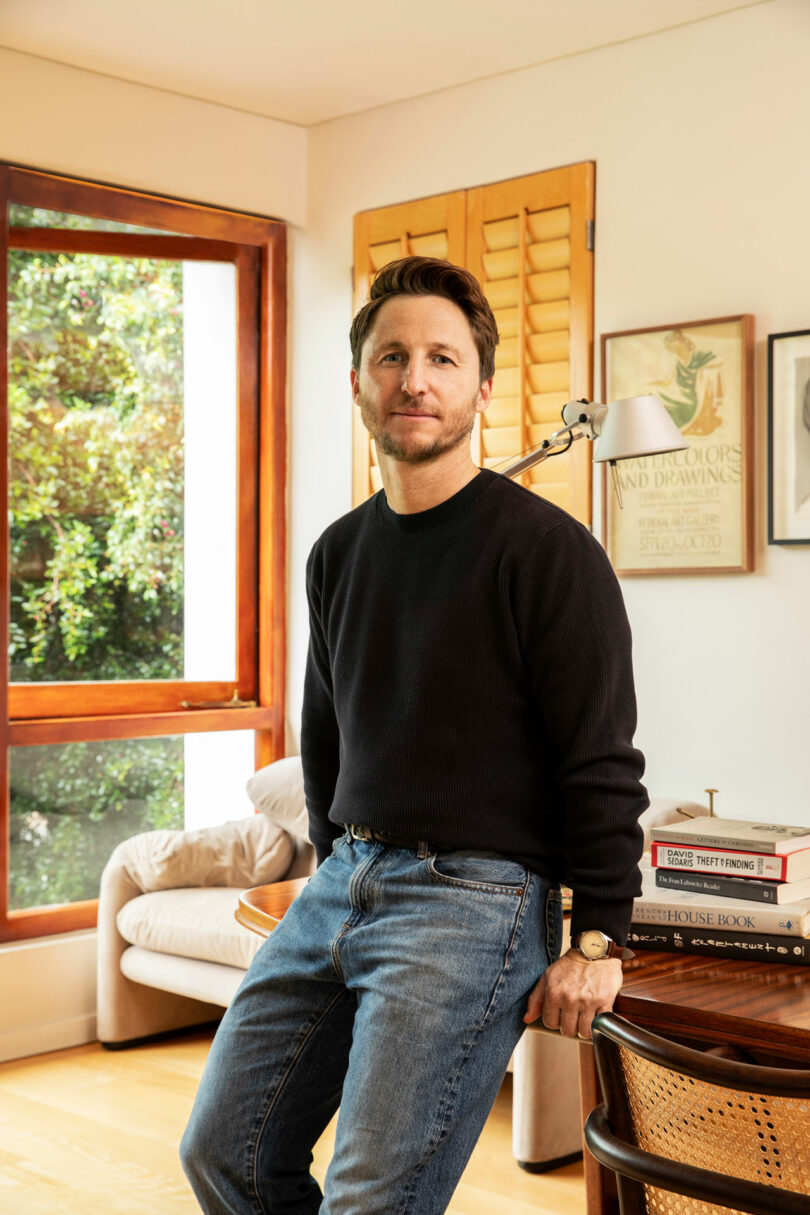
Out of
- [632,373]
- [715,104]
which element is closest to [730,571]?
[632,373]

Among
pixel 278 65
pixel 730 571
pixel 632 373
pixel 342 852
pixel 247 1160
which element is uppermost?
pixel 278 65

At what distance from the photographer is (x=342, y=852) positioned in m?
1.63

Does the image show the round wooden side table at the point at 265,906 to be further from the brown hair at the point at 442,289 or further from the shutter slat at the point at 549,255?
the shutter slat at the point at 549,255

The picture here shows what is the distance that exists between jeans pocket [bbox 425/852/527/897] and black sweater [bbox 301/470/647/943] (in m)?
0.02

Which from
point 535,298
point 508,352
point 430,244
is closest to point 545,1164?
point 508,352

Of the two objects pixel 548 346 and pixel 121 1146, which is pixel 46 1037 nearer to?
pixel 121 1146

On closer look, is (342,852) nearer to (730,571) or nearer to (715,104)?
(730,571)

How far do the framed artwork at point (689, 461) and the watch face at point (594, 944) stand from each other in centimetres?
193

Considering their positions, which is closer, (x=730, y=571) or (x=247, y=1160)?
(x=247, y=1160)

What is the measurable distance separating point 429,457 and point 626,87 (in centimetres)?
230

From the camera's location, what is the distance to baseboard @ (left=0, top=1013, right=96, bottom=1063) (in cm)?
367

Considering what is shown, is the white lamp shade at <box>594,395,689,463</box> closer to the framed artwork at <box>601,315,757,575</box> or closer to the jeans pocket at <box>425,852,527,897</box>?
the framed artwork at <box>601,315,757,575</box>

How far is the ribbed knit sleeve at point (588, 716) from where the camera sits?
4.82ft

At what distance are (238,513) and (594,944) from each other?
9.94ft
